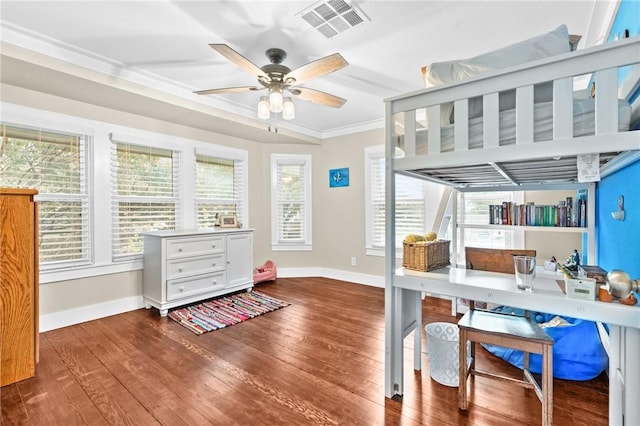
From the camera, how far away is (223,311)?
322cm

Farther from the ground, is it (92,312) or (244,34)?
(244,34)

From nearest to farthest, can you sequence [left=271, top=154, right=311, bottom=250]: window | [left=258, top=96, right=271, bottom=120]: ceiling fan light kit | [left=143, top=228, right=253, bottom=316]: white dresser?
1. [left=258, top=96, right=271, bottom=120]: ceiling fan light kit
2. [left=143, top=228, right=253, bottom=316]: white dresser
3. [left=271, top=154, right=311, bottom=250]: window

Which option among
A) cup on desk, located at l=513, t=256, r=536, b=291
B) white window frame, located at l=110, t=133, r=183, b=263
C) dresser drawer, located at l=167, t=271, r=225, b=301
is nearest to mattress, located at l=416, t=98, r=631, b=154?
cup on desk, located at l=513, t=256, r=536, b=291

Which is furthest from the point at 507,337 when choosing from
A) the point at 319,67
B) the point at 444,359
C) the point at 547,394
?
the point at 319,67

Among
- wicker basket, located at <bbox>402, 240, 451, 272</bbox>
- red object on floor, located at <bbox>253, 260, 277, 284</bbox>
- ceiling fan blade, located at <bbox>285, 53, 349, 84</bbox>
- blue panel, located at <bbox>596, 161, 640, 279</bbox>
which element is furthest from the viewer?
red object on floor, located at <bbox>253, 260, 277, 284</bbox>

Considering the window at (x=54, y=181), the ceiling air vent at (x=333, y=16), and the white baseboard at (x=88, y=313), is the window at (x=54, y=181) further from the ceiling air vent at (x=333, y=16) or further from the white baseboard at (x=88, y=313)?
the ceiling air vent at (x=333, y=16)

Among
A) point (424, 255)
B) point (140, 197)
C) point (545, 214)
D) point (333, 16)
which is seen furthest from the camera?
point (140, 197)

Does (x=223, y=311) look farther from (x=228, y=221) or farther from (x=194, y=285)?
(x=228, y=221)

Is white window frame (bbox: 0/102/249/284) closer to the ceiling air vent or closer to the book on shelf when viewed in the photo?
the ceiling air vent

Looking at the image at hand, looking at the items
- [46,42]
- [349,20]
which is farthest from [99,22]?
[349,20]

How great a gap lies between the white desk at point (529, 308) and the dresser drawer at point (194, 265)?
2480mm

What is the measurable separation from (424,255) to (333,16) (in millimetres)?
1755

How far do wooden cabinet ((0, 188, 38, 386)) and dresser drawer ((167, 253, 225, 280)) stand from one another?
1.20 m

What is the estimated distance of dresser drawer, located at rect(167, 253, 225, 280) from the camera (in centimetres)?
321
